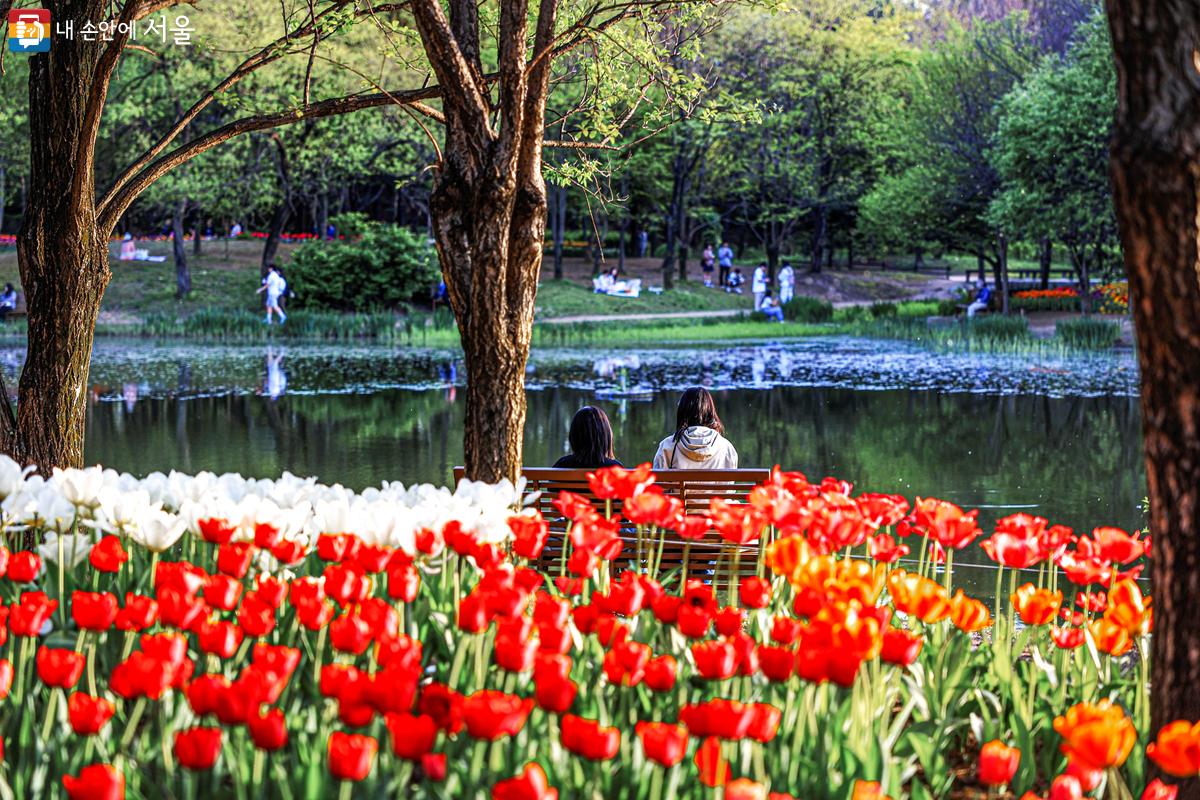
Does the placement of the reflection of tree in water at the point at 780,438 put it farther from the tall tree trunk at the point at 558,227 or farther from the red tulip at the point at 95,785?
the tall tree trunk at the point at 558,227

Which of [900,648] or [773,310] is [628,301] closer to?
[773,310]

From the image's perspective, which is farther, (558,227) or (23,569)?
(558,227)

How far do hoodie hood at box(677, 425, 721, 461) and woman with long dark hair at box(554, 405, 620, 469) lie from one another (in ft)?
1.64

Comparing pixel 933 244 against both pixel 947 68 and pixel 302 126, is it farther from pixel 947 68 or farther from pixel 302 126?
pixel 302 126

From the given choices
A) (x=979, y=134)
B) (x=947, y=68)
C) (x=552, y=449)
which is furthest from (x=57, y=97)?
(x=947, y=68)

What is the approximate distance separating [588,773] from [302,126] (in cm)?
3774

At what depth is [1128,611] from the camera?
11.6 ft

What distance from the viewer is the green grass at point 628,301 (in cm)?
4197

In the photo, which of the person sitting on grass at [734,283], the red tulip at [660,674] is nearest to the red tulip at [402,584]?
the red tulip at [660,674]

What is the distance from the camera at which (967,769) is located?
3.88 metres

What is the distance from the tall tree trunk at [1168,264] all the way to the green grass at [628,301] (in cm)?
3647

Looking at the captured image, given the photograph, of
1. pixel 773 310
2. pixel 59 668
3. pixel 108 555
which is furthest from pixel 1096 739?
pixel 773 310

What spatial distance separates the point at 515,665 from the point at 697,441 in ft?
17.0

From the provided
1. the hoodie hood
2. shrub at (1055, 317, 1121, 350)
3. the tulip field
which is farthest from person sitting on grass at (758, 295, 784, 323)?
the tulip field
